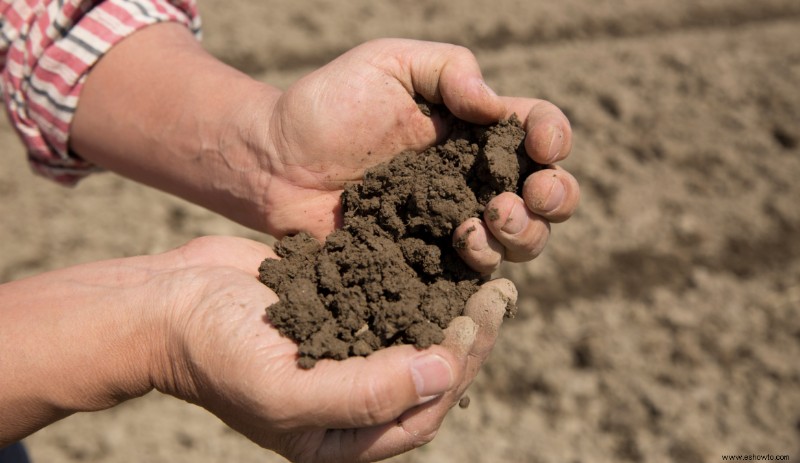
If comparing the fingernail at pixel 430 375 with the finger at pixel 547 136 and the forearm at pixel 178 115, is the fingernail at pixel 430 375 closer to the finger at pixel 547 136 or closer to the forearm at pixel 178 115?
the finger at pixel 547 136

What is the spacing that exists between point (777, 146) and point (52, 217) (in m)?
4.12

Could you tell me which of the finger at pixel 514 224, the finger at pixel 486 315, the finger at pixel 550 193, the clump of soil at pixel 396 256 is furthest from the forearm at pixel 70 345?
the finger at pixel 550 193

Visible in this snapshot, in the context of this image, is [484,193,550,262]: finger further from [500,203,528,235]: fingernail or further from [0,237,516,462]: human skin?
[0,237,516,462]: human skin

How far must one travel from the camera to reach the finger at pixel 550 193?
178 cm

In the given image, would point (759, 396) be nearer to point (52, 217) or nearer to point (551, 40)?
point (551, 40)

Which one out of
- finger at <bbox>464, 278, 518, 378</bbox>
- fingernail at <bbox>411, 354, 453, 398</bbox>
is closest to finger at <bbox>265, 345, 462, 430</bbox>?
fingernail at <bbox>411, 354, 453, 398</bbox>

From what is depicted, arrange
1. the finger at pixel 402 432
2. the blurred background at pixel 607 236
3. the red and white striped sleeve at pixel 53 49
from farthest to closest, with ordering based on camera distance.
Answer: the blurred background at pixel 607 236, the red and white striped sleeve at pixel 53 49, the finger at pixel 402 432

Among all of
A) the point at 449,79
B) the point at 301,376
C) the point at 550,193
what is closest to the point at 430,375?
the point at 301,376

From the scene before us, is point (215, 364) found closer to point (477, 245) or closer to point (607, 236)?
point (477, 245)

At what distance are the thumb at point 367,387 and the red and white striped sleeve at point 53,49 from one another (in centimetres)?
121

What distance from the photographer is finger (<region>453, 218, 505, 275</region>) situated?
1797 mm

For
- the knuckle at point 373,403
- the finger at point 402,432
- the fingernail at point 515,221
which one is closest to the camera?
the knuckle at point 373,403

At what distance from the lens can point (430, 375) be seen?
61.0 inches

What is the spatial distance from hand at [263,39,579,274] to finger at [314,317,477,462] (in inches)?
10.1
